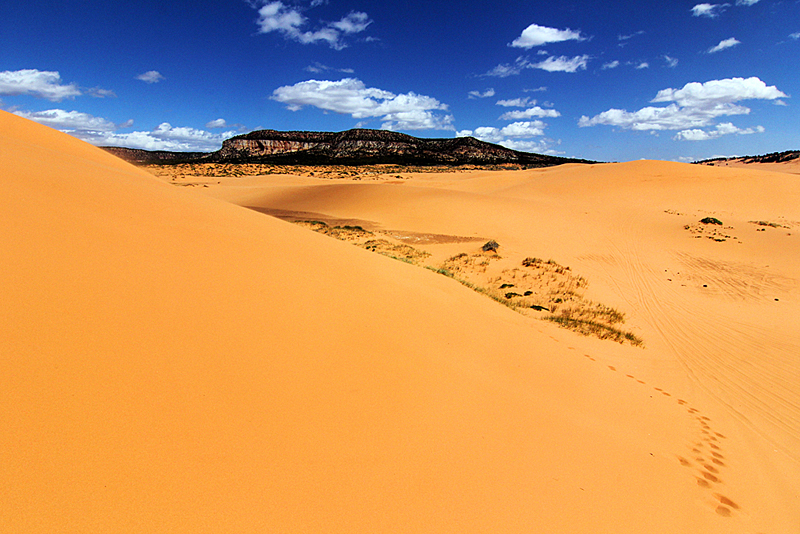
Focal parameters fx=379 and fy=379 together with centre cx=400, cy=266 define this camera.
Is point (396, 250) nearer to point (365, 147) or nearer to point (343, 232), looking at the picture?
point (343, 232)

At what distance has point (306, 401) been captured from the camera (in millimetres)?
2721

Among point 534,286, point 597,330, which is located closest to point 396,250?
point 534,286

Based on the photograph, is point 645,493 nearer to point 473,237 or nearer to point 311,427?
point 311,427

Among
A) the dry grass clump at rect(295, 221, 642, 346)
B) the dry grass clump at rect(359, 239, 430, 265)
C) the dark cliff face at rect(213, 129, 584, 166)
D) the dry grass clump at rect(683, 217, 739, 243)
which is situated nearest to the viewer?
the dry grass clump at rect(295, 221, 642, 346)

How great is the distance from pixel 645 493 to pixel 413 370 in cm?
209

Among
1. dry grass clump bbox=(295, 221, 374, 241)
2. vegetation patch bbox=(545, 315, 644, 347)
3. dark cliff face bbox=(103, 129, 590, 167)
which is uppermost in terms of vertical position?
dark cliff face bbox=(103, 129, 590, 167)

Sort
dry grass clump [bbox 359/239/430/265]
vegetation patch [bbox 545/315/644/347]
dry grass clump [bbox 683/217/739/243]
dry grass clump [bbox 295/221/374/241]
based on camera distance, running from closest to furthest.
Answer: vegetation patch [bbox 545/315/644/347]
dry grass clump [bbox 359/239/430/265]
dry grass clump [bbox 295/221/374/241]
dry grass clump [bbox 683/217/739/243]

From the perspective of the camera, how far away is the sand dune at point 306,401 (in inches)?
75.6

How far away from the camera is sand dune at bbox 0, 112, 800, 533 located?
1921 millimetres

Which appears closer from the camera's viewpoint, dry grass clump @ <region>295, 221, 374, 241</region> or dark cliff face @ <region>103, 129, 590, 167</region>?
dry grass clump @ <region>295, 221, 374, 241</region>

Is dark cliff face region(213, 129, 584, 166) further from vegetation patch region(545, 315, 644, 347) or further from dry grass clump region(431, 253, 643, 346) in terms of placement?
vegetation patch region(545, 315, 644, 347)

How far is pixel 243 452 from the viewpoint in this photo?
7.14 ft

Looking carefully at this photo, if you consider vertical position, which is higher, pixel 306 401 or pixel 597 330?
pixel 306 401

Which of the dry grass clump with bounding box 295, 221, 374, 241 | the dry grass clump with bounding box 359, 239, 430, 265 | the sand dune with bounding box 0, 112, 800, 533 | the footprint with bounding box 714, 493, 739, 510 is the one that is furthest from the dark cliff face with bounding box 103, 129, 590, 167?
the footprint with bounding box 714, 493, 739, 510
